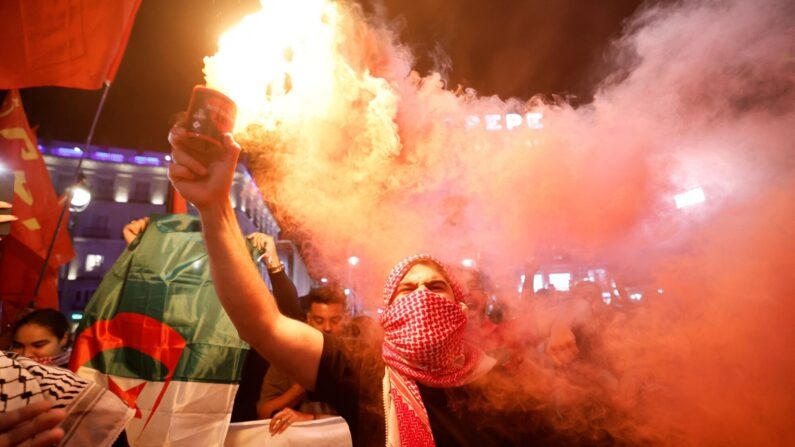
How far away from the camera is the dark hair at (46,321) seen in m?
3.91

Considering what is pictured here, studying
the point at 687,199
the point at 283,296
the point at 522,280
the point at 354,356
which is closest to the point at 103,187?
the point at 283,296

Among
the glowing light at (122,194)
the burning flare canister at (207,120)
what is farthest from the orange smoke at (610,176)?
the glowing light at (122,194)

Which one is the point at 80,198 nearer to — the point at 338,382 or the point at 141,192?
the point at 338,382

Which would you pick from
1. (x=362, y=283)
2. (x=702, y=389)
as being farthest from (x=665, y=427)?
(x=362, y=283)

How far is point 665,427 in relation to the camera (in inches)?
112

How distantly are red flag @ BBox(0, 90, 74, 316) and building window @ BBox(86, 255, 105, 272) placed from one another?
4425 cm

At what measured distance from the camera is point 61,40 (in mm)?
4867

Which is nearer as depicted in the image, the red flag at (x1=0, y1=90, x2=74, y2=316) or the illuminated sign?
the illuminated sign

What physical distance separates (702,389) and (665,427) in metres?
0.40

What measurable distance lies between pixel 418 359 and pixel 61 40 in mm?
5645

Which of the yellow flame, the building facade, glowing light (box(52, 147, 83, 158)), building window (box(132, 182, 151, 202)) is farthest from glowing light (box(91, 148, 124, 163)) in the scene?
the yellow flame

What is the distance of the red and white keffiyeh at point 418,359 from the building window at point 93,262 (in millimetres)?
51510

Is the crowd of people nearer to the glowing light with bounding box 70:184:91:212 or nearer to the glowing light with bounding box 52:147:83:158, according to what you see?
the glowing light with bounding box 70:184:91:212

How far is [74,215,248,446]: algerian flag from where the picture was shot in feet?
10.1
